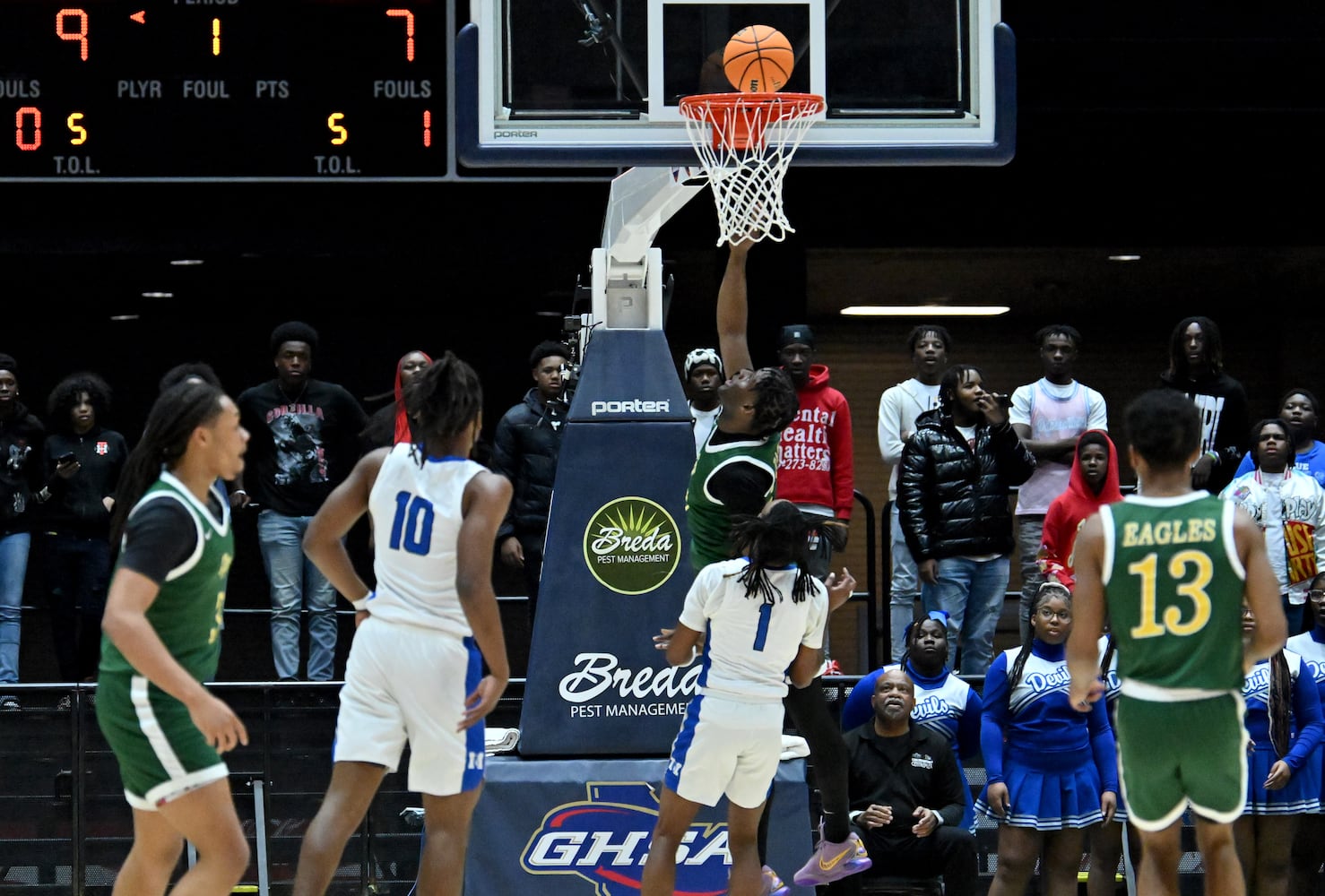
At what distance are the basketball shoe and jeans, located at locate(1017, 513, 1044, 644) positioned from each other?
80.2 inches

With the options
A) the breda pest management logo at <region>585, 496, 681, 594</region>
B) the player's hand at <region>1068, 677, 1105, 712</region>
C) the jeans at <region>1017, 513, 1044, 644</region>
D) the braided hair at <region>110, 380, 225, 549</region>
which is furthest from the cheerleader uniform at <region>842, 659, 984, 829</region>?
the braided hair at <region>110, 380, 225, 549</region>

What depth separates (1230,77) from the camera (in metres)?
12.3

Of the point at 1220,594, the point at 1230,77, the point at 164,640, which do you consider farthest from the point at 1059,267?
the point at 164,640

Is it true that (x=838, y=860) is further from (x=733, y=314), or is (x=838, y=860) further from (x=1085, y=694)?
(x=733, y=314)

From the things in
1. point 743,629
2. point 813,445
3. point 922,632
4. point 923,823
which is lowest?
point 923,823

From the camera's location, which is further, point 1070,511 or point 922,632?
point 1070,511

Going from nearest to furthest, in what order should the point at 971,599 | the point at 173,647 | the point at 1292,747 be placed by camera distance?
the point at 173,647 < the point at 1292,747 < the point at 971,599

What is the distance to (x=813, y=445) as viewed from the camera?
9844mm

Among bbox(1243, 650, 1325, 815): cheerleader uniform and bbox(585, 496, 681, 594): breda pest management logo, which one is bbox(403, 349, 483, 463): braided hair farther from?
bbox(1243, 650, 1325, 815): cheerleader uniform

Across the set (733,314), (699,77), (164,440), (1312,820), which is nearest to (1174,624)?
(733,314)

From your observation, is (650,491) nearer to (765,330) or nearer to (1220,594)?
(1220,594)

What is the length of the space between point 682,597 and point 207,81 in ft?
16.5

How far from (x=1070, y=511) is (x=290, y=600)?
428 cm

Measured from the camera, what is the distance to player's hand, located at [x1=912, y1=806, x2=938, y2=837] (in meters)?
8.40
